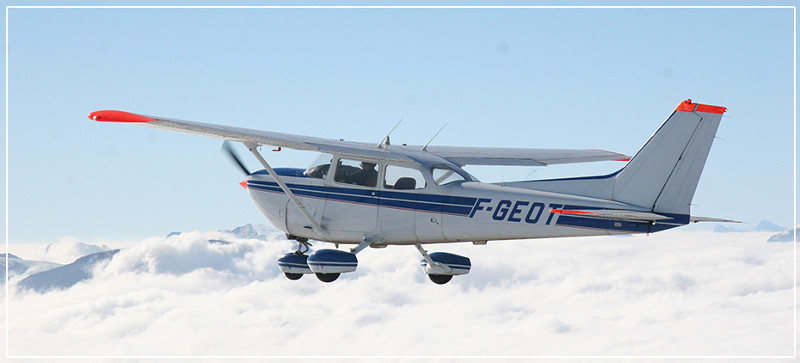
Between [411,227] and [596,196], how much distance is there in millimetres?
3137

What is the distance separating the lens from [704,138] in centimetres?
1291

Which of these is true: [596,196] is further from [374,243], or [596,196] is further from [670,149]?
[374,243]

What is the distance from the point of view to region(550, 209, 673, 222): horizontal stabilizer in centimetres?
1298

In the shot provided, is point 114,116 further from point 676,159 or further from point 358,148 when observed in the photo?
point 676,159

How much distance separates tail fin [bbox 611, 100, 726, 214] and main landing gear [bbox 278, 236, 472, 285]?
12.3 feet

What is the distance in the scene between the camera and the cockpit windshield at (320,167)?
15.1 m

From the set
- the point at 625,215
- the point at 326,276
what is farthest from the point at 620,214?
the point at 326,276

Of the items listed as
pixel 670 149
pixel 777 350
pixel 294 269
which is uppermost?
pixel 670 149

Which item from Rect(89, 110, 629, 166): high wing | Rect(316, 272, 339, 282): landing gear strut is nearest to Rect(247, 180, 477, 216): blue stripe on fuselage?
Rect(89, 110, 629, 166): high wing

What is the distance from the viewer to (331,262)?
47.9 feet

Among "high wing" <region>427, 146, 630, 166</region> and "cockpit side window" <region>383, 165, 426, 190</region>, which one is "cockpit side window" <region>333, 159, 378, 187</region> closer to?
"cockpit side window" <region>383, 165, 426, 190</region>

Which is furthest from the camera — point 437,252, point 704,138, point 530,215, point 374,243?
point 437,252

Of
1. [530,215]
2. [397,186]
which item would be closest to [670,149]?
[530,215]

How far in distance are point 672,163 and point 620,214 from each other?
1.14 m
